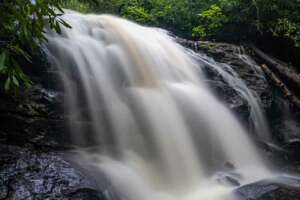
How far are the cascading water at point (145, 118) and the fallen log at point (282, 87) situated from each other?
215 cm

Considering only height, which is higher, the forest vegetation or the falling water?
the forest vegetation

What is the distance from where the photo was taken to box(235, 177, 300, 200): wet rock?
5.33m

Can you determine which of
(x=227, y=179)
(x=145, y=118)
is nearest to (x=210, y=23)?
(x=145, y=118)

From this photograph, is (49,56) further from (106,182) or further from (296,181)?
(296,181)

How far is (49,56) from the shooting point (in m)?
6.70

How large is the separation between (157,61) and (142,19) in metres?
4.50

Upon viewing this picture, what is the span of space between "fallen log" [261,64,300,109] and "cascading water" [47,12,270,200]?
2149 millimetres

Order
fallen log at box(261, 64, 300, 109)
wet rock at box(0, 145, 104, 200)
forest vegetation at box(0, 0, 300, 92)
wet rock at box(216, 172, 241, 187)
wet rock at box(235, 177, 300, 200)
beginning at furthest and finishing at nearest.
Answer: forest vegetation at box(0, 0, 300, 92) → fallen log at box(261, 64, 300, 109) → wet rock at box(216, 172, 241, 187) → wet rock at box(235, 177, 300, 200) → wet rock at box(0, 145, 104, 200)

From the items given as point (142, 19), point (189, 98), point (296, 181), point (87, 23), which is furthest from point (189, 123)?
point (142, 19)

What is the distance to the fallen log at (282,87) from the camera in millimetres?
9758

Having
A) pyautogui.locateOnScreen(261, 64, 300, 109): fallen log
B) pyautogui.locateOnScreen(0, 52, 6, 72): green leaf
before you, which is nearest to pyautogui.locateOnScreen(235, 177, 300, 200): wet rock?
pyautogui.locateOnScreen(0, 52, 6, 72): green leaf

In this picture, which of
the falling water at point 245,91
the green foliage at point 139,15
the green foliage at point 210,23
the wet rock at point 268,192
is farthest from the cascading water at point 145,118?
the green foliage at point 139,15

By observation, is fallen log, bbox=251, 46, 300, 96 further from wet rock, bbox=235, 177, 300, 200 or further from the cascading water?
wet rock, bbox=235, 177, 300, 200

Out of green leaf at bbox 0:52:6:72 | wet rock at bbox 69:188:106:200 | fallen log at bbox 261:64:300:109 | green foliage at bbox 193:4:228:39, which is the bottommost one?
wet rock at bbox 69:188:106:200
